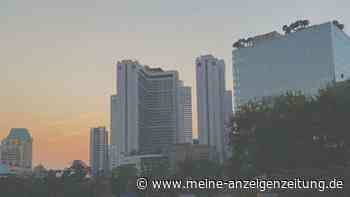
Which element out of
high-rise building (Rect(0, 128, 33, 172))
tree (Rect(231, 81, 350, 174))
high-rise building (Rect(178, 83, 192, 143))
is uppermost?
high-rise building (Rect(178, 83, 192, 143))

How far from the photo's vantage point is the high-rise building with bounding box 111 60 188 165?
133250mm

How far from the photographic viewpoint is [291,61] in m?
99.2

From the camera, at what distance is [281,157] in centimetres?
2850

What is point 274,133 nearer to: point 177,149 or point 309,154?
point 309,154

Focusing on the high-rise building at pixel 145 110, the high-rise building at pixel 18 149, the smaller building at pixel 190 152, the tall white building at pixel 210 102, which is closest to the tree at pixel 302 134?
the smaller building at pixel 190 152

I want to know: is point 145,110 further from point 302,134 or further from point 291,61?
point 302,134

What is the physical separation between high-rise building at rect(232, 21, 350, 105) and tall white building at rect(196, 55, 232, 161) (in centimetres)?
1975

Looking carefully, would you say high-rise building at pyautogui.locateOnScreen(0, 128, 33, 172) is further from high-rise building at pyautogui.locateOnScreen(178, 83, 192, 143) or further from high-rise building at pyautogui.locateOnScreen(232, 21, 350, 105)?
high-rise building at pyautogui.locateOnScreen(232, 21, 350, 105)

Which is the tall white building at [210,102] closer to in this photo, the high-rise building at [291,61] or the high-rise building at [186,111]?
the high-rise building at [291,61]

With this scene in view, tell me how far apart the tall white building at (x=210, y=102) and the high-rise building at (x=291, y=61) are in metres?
19.8

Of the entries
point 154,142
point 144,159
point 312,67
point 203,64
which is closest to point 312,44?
point 312,67

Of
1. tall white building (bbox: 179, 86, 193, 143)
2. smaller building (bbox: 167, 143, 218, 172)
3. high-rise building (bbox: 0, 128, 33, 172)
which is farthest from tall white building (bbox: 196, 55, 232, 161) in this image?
high-rise building (bbox: 0, 128, 33, 172)

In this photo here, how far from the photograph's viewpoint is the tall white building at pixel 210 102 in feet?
416

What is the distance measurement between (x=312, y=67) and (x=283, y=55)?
6.59 meters
